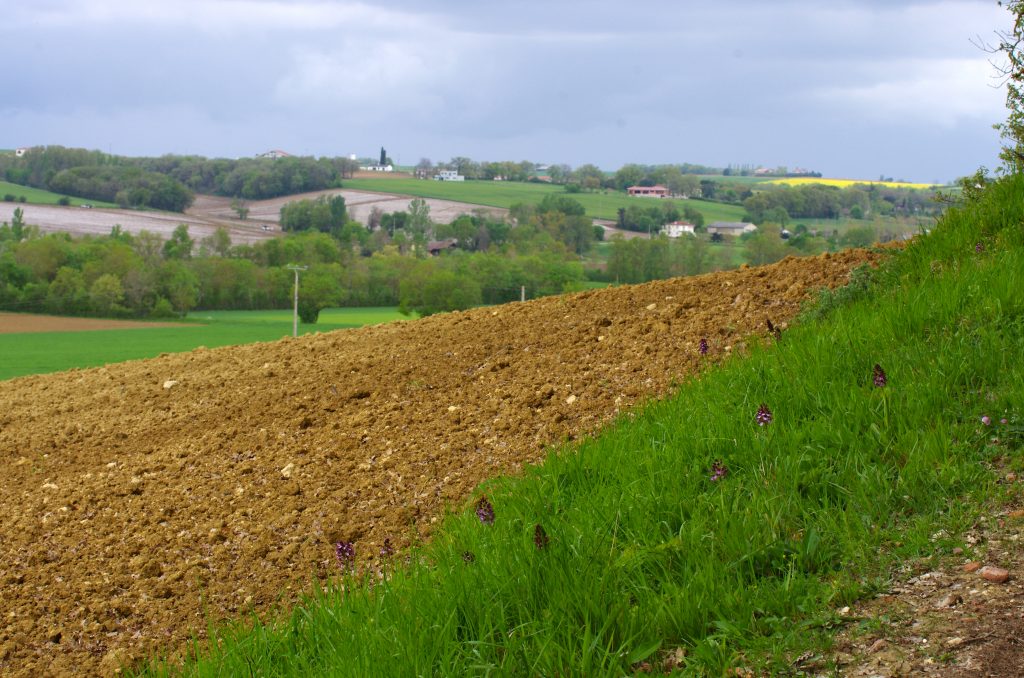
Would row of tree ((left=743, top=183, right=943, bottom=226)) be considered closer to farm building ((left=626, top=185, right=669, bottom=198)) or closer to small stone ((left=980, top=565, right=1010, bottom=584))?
farm building ((left=626, top=185, right=669, bottom=198))

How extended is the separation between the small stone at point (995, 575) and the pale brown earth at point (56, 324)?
3549 centimetres

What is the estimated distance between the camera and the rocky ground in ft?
13.6

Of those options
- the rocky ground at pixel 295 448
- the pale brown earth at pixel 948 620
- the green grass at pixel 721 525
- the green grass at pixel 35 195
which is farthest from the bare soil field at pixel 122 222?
the pale brown earth at pixel 948 620

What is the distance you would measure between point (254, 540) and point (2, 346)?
31.6m

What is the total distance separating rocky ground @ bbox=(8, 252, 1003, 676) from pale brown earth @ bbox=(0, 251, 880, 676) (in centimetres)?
1

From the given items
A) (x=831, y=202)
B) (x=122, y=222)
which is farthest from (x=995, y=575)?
(x=122, y=222)

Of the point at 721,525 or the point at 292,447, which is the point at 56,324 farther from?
the point at 721,525

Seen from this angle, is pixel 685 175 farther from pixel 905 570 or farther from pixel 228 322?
pixel 905 570

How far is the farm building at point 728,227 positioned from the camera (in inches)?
1426

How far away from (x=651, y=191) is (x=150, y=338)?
3033cm

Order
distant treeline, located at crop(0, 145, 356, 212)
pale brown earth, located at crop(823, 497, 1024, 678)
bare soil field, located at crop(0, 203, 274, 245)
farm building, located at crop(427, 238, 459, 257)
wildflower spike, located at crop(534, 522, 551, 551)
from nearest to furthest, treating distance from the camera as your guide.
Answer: pale brown earth, located at crop(823, 497, 1024, 678) < wildflower spike, located at crop(534, 522, 551, 551) < farm building, located at crop(427, 238, 459, 257) < bare soil field, located at crop(0, 203, 274, 245) < distant treeline, located at crop(0, 145, 356, 212)

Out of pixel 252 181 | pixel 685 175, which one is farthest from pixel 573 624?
pixel 252 181

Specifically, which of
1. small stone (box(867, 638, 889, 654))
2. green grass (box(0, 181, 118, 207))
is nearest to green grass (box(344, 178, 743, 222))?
green grass (box(0, 181, 118, 207))

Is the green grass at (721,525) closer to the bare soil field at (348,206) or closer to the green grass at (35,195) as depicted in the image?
the bare soil field at (348,206)
